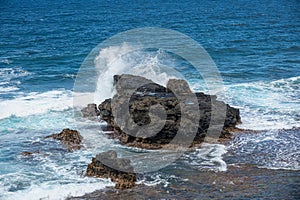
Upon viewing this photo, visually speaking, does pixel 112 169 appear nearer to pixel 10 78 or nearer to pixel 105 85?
pixel 105 85

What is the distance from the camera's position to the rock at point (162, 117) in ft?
85.7

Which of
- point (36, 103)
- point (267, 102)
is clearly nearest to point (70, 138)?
point (36, 103)

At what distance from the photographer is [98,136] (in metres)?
27.8

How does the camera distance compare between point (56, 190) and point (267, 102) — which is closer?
point (56, 190)

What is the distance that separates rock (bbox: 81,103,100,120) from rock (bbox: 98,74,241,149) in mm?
2258

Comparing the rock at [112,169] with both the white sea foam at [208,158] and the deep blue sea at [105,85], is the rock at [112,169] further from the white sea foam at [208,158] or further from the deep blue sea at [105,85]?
the white sea foam at [208,158]

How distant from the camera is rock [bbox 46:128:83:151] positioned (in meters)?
26.3

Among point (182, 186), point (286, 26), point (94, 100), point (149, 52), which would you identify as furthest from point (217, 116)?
point (286, 26)

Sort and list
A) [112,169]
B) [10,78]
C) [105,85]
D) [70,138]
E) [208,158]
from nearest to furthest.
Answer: [112,169], [208,158], [70,138], [105,85], [10,78]

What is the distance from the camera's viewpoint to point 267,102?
34375 millimetres

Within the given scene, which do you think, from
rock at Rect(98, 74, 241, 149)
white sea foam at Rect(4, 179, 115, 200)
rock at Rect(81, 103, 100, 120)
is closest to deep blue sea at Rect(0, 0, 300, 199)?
white sea foam at Rect(4, 179, 115, 200)

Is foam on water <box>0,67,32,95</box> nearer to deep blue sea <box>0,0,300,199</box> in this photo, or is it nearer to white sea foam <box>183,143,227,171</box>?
deep blue sea <box>0,0,300,199</box>

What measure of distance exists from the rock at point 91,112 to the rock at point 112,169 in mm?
8808

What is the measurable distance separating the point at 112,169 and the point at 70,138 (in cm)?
585
